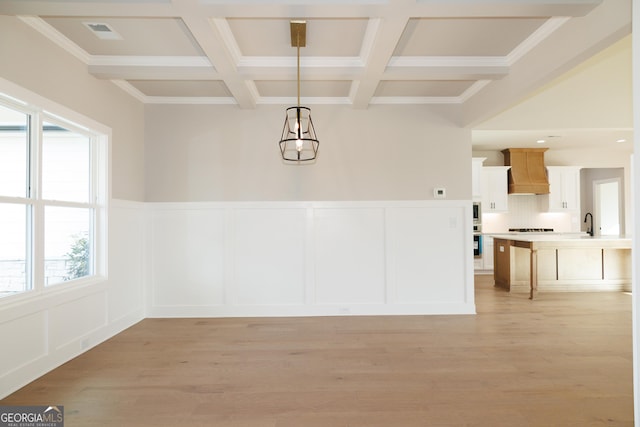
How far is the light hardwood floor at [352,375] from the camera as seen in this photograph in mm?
2414

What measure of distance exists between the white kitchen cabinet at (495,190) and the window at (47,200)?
7367 millimetres

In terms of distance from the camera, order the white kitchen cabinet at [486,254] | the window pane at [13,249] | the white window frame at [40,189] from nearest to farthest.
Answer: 1. the window pane at [13,249]
2. the white window frame at [40,189]
3. the white kitchen cabinet at [486,254]

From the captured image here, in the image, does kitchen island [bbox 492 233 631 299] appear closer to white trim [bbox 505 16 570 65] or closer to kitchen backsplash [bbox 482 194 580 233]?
kitchen backsplash [bbox 482 194 580 233]

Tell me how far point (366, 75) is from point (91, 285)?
3.41 m

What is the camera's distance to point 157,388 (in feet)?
9.16

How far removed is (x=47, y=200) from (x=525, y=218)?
9.08 m

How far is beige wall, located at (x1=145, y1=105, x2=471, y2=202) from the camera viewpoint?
4887 mm

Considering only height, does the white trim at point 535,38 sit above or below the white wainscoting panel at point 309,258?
above

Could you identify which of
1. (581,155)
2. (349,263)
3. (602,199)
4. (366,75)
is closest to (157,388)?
(349,263)

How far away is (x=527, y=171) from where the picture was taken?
8.40m

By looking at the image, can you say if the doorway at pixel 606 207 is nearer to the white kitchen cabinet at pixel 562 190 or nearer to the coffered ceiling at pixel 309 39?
the white kitchen cabinet at pixel 562 190

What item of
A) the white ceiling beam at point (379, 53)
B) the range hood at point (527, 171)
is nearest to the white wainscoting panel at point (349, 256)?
the white ceiling beam at point (379, 53)

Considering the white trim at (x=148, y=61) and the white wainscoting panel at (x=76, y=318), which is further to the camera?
the white trim at (x=148, y=61)

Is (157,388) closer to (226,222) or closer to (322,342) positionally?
(322,342)
